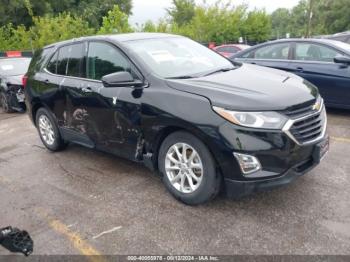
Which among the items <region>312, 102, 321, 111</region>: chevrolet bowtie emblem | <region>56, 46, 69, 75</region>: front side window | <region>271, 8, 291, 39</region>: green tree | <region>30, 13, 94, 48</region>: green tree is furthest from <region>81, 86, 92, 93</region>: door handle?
<region>271, 8, 291, 39</region>: green tree

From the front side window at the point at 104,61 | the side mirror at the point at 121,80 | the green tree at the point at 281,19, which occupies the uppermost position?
the front side window at the point at 104,61

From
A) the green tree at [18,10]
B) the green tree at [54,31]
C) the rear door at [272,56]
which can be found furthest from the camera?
the green tree at [18,10]

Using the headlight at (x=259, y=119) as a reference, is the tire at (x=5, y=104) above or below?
below

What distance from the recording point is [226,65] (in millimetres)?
4480

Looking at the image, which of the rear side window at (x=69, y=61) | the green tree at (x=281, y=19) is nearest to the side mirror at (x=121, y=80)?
the rear side window at (x=69, y=61)

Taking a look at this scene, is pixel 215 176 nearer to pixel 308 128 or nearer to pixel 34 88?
pixel 308 128

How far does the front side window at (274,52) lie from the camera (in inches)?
279

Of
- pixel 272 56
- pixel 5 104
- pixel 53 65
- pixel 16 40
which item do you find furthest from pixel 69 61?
pixel 16 40

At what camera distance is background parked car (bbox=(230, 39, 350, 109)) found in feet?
20.3

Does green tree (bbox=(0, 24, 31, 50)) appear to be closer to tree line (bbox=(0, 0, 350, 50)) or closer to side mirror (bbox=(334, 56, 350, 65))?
tree line (bbox=(0, 0, 350, 50))

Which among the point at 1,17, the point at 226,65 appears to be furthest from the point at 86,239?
the point at 1,17

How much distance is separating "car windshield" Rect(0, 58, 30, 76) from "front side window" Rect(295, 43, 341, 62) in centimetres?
680

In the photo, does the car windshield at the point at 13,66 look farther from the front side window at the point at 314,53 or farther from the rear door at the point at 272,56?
the front side window at the point at 314,53

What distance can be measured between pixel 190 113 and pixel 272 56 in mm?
4434
